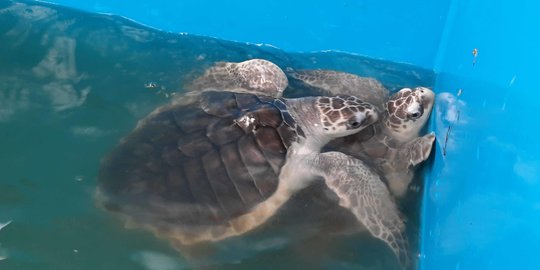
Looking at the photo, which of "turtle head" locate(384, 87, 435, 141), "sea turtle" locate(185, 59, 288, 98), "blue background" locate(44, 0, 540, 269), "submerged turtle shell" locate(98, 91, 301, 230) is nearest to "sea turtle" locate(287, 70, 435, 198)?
"turtle head" locate(384, 87, 435, 141)

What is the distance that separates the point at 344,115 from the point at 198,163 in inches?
38.4

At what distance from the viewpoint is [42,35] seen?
369cm

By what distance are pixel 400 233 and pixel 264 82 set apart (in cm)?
133

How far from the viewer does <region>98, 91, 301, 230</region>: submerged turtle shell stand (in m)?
2.47

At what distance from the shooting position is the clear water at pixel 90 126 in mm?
2348

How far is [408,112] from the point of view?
10.4 feet

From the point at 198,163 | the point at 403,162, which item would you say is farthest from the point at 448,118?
the point at 198,163

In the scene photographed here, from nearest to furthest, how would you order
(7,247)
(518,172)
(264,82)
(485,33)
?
(518,172)
(7,247)
(485,33)
(264,82)

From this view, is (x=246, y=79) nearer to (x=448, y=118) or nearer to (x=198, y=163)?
(x=198, y=163)

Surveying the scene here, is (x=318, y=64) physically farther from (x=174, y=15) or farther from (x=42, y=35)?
(x=42, y=35)

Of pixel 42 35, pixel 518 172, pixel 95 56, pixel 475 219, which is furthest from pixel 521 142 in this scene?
pixel 42 35

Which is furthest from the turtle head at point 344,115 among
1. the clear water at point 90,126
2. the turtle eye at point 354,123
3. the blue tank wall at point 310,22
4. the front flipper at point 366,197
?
the blue tank wall at point 310,22

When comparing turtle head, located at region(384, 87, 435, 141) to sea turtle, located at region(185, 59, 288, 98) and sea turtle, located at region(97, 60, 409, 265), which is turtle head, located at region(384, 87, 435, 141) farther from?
sea turtle, located at region(185, 59, 288, 98)

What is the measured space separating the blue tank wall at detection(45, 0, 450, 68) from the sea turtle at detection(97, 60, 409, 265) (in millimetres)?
783
